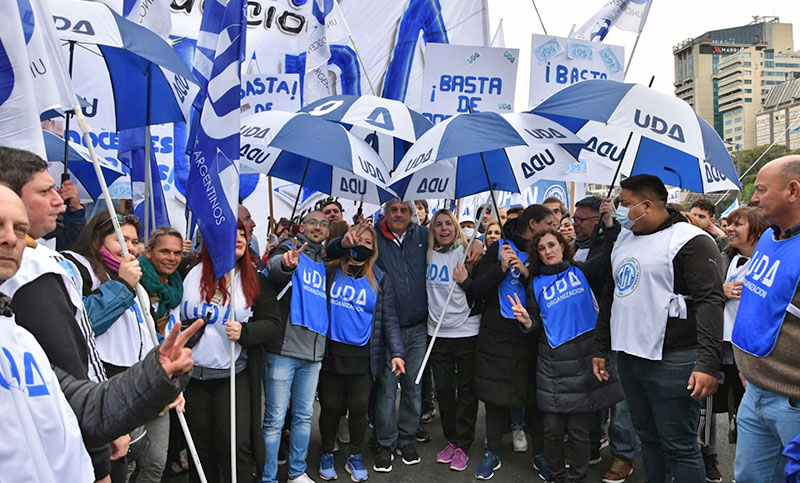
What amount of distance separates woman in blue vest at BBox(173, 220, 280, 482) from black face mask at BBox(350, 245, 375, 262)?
90 centimetres

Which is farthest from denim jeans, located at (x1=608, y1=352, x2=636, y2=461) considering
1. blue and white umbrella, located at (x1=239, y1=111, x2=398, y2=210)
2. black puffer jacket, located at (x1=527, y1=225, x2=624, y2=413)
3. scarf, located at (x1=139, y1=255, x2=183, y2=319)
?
scarf, located at (x1=139, y1=255, x2=183, y2=319)

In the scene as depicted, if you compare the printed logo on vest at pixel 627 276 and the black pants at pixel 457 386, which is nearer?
the printed logo on vest at pixel 627 276

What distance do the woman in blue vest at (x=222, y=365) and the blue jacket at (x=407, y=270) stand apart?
1.34 meters

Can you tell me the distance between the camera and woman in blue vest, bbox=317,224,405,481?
479 cm

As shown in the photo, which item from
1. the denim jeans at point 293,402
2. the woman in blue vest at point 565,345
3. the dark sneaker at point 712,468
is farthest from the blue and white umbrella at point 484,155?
the dark sneaker at point 712,468

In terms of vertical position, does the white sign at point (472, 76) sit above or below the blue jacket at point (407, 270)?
above

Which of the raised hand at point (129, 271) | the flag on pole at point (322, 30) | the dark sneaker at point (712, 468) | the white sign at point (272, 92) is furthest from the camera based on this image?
the flag on pole at point (322, 30)

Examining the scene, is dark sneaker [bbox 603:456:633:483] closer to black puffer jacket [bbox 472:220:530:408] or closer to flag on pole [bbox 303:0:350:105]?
black puffer jacket [bbox 472:220:530:408]

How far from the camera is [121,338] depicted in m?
3.20

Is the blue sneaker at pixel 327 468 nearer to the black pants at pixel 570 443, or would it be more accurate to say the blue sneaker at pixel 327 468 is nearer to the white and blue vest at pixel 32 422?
the black pants at pixel 570 443

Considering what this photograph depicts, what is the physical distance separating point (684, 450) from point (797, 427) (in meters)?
1.05

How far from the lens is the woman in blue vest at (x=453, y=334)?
16.9 ft

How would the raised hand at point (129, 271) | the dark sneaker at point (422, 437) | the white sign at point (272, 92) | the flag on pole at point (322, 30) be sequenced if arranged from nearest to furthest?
the raised hand at point (129, 271) < the dark sneaker at point (422, 437) < the white sign at point (272, 92) < the flag on pole at point (322, 30)

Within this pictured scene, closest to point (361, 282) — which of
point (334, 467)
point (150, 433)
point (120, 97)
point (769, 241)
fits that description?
point (334, 467)
